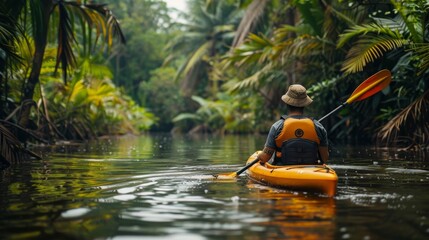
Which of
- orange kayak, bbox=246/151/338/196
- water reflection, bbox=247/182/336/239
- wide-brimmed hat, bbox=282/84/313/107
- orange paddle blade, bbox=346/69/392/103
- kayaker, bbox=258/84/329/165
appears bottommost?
water reflection, bbox=247/182/336/239

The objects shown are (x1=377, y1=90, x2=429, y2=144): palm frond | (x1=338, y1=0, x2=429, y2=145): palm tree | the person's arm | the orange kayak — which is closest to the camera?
the orange kayak

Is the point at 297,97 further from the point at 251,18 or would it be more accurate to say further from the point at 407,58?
the point at 251,18

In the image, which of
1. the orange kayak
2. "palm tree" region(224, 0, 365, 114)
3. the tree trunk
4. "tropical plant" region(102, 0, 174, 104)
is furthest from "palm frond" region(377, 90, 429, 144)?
"tropical plant" region(102, 0, 174, 104)

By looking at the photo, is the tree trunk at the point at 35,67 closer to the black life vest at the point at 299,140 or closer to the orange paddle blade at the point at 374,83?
the orange paddle blade at the point at 374,83

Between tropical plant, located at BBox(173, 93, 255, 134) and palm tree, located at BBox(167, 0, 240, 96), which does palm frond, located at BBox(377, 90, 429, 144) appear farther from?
palm tree, located at BBox(167, 0, 240, 96)

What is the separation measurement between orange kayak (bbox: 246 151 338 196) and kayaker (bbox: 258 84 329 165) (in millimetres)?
193

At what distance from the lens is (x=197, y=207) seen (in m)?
5.50

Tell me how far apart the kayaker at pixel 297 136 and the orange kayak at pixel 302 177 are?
19 centimetres

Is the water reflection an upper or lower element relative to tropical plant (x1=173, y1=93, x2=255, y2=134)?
lower

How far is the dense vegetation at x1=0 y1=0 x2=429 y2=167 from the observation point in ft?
41.1

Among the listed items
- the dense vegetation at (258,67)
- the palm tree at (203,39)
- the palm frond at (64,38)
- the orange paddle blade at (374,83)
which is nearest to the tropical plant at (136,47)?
the palm tree at (203,39)

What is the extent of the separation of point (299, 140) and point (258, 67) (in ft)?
71.3

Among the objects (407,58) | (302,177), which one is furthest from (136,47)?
(302,177)

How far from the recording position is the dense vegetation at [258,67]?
41.1 ft
